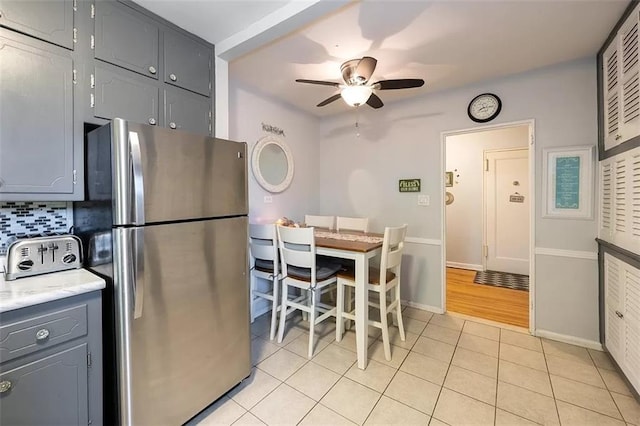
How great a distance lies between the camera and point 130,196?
1.21 metres

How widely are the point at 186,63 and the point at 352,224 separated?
7.08 feet

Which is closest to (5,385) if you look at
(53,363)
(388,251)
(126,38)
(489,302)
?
(53,363)

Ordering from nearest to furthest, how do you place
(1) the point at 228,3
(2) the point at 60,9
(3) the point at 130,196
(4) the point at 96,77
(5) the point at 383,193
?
(3) the point at 130,196 < (2) the point at 60,9 < (4) the point at 96,77 < (1) the point at 228,3 < (5) the point at 383,193

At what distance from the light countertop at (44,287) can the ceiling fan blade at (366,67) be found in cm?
198

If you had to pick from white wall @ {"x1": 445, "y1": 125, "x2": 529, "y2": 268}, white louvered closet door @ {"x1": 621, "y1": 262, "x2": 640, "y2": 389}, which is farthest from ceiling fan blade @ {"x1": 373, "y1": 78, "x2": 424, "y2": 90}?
white wall @ {"x1": 445, "y1": 125, "x2": 529, "y2": 268}

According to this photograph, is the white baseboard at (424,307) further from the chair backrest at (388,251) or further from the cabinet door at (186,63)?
the cabinet door at (186,63)

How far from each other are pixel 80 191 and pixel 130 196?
0.47 metres

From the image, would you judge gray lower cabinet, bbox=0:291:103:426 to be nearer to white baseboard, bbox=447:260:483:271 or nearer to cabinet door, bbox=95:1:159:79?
cabinet door, bbox=95:1:159:79

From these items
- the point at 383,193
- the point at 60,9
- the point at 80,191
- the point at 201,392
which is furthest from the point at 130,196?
the point at 383,193

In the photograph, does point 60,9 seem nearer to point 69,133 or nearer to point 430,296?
point 69,133

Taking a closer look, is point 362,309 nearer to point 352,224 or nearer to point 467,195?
point 352,224

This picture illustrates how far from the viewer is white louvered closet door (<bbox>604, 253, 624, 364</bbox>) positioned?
1.82 m

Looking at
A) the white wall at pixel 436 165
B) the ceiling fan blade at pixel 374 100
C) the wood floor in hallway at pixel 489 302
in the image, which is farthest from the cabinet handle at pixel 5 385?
the wood floor in hallway at pixel 489 302

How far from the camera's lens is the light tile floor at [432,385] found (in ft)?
5.11
